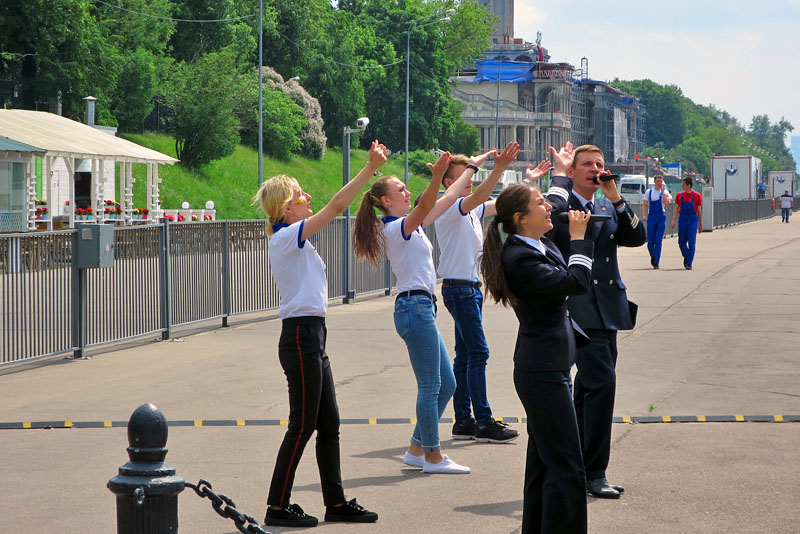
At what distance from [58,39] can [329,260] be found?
35.7m

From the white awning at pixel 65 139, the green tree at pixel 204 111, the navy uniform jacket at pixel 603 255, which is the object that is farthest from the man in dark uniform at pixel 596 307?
the green tree at pixel 204 111

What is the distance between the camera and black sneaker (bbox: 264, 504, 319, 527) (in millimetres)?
5582

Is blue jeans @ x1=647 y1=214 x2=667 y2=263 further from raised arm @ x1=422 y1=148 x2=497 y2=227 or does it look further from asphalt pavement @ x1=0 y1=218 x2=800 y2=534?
raised arm @ x1=422 y1=148 x2=497 y2=227

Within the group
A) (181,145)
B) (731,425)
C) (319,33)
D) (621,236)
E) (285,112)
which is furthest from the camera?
(319,33)

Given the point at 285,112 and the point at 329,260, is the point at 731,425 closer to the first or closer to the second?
the point at 329,260

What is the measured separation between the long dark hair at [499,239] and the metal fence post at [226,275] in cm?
929

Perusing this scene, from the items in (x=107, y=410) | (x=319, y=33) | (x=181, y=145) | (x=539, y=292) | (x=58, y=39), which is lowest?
(x=107, y=410)

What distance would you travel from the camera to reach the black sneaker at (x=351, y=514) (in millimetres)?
5703

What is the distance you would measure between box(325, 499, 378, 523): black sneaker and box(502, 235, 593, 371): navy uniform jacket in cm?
131

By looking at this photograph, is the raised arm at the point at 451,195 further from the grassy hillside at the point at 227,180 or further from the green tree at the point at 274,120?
the green tree at the point at 274,120

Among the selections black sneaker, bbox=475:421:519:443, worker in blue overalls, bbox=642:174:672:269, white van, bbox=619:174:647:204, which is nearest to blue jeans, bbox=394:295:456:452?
black sneaker, bbox=475:421:519:443

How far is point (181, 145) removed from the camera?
59062 millimetres

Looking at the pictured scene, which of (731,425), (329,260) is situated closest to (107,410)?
(731,425)

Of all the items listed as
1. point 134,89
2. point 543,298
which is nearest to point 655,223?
point 543,298
